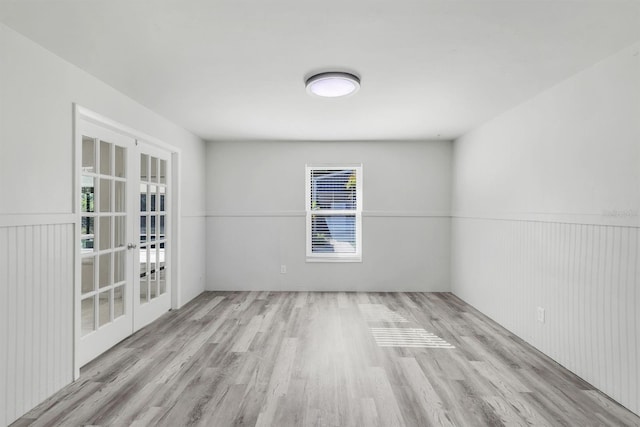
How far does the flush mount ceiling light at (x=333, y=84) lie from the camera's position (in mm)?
2727

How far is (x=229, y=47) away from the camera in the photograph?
7.66ft

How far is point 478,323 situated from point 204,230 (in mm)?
4059

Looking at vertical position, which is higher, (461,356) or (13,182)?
(13,182)

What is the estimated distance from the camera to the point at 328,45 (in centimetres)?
232

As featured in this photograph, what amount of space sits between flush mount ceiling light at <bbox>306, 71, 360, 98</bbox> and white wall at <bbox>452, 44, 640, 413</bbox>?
1.78m

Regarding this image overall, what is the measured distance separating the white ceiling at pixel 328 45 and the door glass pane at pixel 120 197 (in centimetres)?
88

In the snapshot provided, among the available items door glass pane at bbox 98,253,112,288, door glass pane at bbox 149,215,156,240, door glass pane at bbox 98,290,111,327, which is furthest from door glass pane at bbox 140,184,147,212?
door glass pane at bbox 98,290,111,327

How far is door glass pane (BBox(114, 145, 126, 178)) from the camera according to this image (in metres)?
3.38

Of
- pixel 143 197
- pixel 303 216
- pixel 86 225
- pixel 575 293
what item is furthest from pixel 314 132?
pixel 575 293

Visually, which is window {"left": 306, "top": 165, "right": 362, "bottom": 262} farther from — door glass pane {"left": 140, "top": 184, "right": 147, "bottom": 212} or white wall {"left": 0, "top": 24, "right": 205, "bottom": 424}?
white wall {"left": 0, "top": 24, "right": 205, "bottom": 424}

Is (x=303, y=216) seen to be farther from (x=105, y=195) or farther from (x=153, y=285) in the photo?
(x=105, y=195)

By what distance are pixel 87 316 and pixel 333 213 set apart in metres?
3.53

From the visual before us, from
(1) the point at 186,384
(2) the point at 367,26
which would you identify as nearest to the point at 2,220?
(1) the point at 186,384

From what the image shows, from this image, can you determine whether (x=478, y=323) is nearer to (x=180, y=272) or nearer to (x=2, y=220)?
(x=180, y=272)
